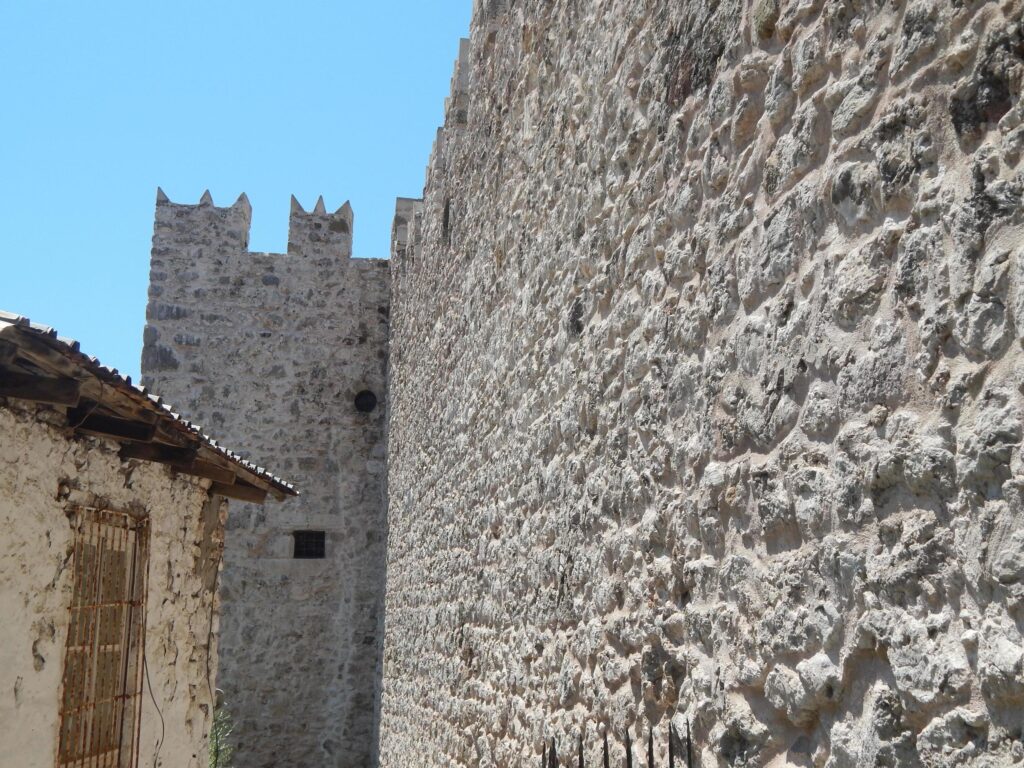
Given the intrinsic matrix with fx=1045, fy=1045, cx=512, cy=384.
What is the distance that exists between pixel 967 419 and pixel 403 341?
31.7 feet

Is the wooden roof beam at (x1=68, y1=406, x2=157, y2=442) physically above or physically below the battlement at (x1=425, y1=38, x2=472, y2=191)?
below

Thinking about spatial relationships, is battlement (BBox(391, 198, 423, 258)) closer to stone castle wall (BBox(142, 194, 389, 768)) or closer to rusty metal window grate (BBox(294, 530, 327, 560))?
stone castle wall (BBox(142, 194, 389, 768))

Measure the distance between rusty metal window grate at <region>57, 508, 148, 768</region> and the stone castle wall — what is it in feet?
24.4

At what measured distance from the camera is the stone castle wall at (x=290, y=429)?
40.5ft

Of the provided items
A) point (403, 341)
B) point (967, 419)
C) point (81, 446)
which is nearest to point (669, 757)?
point (967, 419)

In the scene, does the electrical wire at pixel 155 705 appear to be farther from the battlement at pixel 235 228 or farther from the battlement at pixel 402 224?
the battlement at pixel 235 228

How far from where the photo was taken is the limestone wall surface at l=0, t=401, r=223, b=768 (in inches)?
162

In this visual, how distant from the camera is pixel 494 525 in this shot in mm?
6246

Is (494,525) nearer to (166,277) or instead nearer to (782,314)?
(782,314)

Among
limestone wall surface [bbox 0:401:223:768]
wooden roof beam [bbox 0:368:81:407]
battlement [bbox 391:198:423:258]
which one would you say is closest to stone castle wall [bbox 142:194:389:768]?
A: battlement [bbox 391:198:423:258]

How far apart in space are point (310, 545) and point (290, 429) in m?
1.45

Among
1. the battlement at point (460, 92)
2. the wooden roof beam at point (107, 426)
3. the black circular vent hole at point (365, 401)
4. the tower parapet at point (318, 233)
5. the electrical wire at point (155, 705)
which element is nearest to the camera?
the wooden roof beam at point (107, 426)

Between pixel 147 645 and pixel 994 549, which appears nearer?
pixel 994 549

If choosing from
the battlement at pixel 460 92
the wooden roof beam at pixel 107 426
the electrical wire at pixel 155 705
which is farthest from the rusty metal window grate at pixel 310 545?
the wooden roof beam at pixel 107 426
